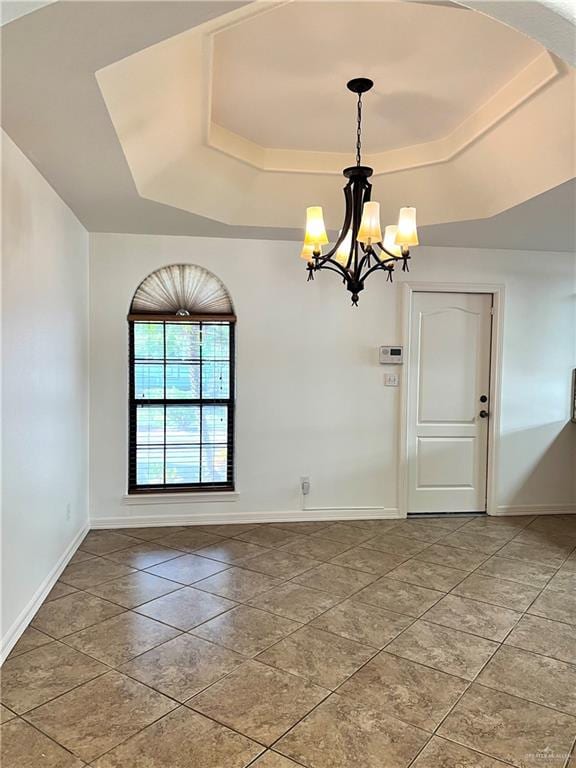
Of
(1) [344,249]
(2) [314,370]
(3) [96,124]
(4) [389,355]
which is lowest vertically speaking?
(2) [314,370]

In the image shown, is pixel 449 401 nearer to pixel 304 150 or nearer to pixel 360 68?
pixel 304 150

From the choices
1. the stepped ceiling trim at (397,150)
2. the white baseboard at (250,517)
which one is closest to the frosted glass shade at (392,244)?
the stepped ceiling trim at (397,150)

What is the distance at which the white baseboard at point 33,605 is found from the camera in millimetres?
2578

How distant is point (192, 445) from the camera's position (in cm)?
471

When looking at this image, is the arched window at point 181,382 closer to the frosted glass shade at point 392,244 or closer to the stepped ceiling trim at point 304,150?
the stepped ceiling trim at point 304,150

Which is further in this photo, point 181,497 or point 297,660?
point 181,497

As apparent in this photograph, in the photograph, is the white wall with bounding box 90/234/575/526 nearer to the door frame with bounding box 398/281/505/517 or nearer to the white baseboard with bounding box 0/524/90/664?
the door frame with bounding box 398/281/505/517

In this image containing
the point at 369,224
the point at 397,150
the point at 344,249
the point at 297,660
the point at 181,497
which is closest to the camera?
the point at 297,660

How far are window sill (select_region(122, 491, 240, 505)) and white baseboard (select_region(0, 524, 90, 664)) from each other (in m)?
0.59

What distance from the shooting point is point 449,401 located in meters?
5.02

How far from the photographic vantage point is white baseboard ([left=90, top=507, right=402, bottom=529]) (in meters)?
4.58

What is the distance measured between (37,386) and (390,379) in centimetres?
294

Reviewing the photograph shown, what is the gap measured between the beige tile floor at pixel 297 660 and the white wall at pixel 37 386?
0.27 m

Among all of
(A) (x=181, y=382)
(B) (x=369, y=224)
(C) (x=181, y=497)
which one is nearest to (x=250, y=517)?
(C) (x=181, y=497)
